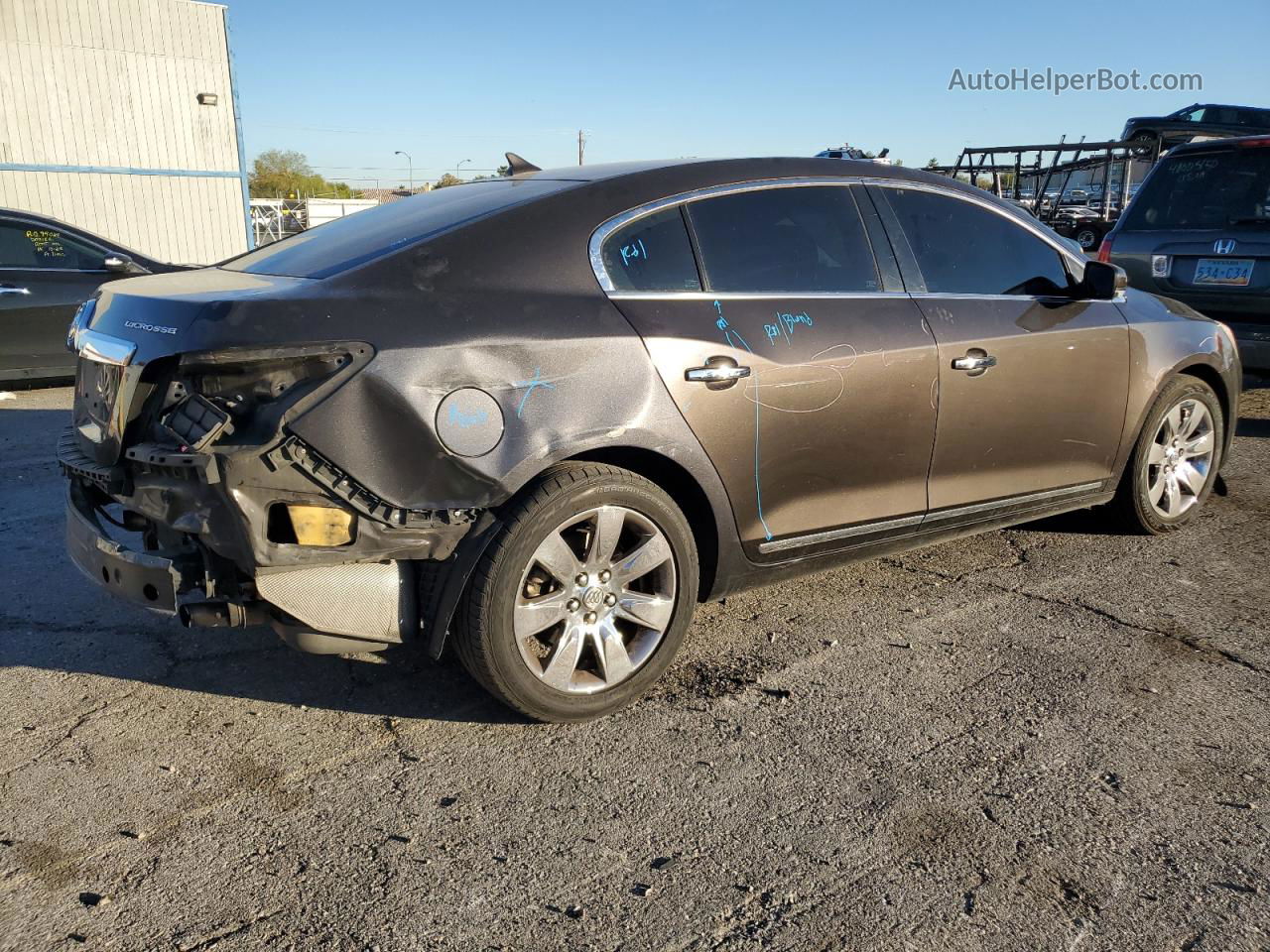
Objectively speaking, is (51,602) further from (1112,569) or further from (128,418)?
(1112,569)

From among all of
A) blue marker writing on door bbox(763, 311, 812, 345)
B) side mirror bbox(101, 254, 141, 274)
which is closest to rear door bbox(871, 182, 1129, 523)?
blue marker writing on door bbox(763, 311, 812, 345)

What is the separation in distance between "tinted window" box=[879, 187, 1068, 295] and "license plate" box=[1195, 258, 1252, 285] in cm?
301

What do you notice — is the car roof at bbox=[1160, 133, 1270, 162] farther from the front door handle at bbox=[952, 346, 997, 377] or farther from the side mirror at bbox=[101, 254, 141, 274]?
the side mirror at bbox=[101, 254, 141, 274]

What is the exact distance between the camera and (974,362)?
4031 millimetres

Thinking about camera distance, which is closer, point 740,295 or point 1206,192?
point 740,295

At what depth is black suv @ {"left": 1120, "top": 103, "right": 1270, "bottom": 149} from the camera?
18078 millimetres

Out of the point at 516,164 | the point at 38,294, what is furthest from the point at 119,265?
the point at 516,164

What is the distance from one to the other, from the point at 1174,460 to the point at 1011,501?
4.13ft

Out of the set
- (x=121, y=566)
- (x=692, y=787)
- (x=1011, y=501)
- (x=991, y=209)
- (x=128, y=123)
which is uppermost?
(x=128, y=123)

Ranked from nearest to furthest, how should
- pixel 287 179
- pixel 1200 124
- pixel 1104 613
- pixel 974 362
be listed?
pixel 974 362 → pixel 1104 613 → pixel 1200 124 → pixel 287 179

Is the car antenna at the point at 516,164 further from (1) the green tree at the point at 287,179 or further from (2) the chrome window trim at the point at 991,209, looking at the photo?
(1) the green tree at the point at 287,179

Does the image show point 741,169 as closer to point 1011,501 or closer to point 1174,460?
point 1011,501

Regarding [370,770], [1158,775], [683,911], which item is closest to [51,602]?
[370,770]

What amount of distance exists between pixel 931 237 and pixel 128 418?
2.88 m
